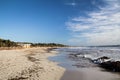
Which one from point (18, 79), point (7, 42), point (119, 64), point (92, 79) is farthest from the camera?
point (7, 42)

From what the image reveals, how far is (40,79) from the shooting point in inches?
428

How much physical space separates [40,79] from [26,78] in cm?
87

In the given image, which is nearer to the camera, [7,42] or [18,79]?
[18,79]

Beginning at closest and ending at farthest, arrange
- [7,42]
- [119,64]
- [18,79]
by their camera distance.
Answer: [18,79]
[119,64]
[7,42]

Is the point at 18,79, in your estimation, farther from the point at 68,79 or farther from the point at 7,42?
the point at 7,42

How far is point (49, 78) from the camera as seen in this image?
11.5 meters

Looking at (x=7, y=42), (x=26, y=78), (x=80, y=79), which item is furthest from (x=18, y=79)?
(x=7, y=42)

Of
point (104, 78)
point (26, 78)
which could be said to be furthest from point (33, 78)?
point (104, 78)

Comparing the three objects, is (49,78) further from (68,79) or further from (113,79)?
(113,79)

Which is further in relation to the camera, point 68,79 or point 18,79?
point 68,79

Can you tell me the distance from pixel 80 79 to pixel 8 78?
4.56m

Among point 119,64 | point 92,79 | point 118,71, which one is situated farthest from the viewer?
point 119,64

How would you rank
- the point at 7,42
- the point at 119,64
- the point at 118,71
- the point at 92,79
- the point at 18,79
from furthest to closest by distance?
the point at 7,42, the point at 119,64, the point at 118,71, the point at 92,79, the point at 18,79

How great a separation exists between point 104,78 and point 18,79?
557 centimetres
